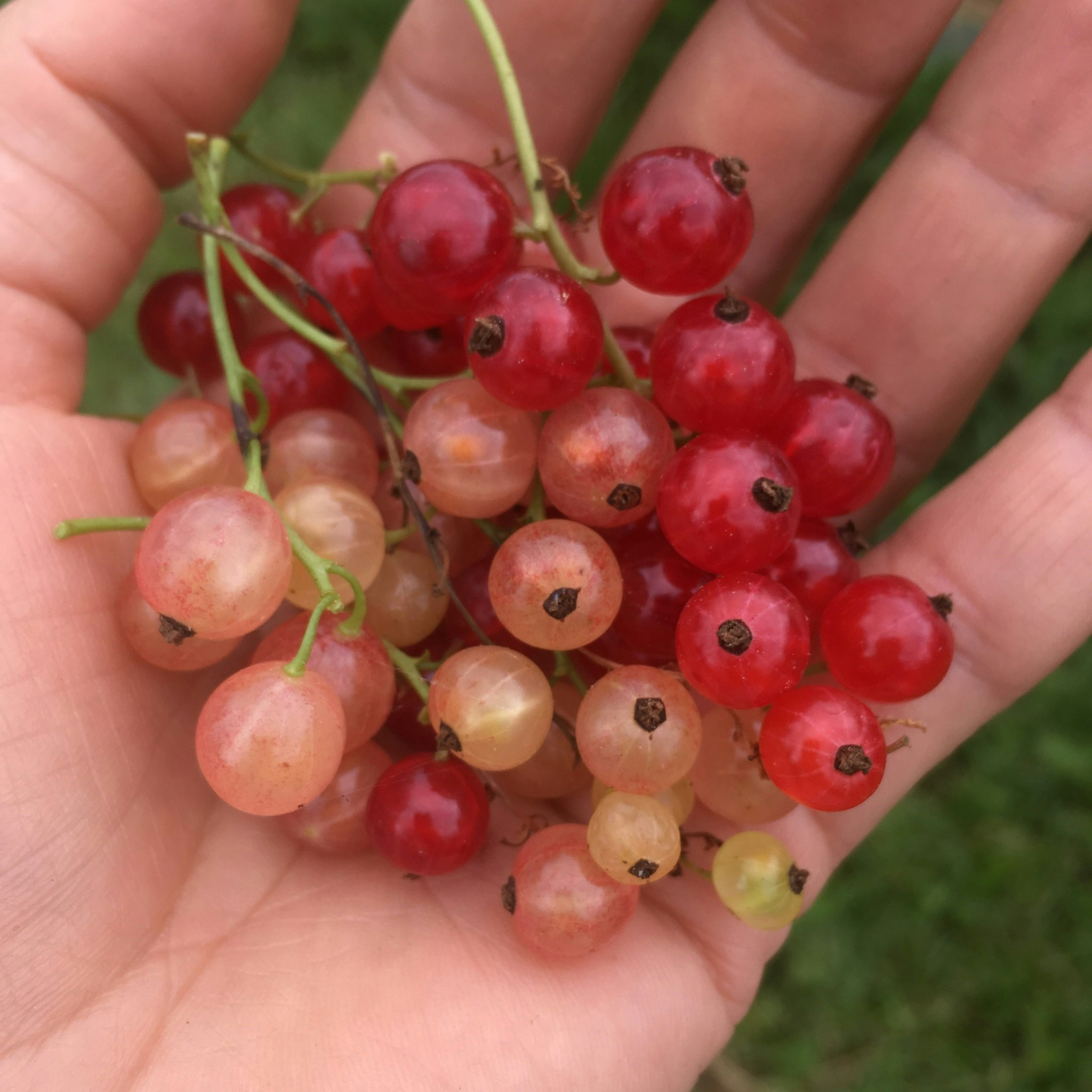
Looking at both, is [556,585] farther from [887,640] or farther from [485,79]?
[485,79]

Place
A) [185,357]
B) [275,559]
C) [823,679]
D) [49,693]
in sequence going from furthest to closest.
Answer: [185,357], [823,679], [49,693], [275,559]

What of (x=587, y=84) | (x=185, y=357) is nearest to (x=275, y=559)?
(x=185, y=357)

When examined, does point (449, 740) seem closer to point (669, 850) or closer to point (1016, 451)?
point (669, 850)

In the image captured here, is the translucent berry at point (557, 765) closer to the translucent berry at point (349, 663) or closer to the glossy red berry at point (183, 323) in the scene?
the translucent berry at point (349, 663)

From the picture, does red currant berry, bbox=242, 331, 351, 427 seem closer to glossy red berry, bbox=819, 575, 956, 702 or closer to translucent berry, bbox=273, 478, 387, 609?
translucent berry, bbox=273, 478, 387, 609

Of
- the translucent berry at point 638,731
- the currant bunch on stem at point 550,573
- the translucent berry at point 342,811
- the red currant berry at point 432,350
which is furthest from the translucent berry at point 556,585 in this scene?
the red currant berry at point 432,350

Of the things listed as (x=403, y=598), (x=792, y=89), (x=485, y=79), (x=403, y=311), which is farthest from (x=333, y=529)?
(x=792, y=89)
